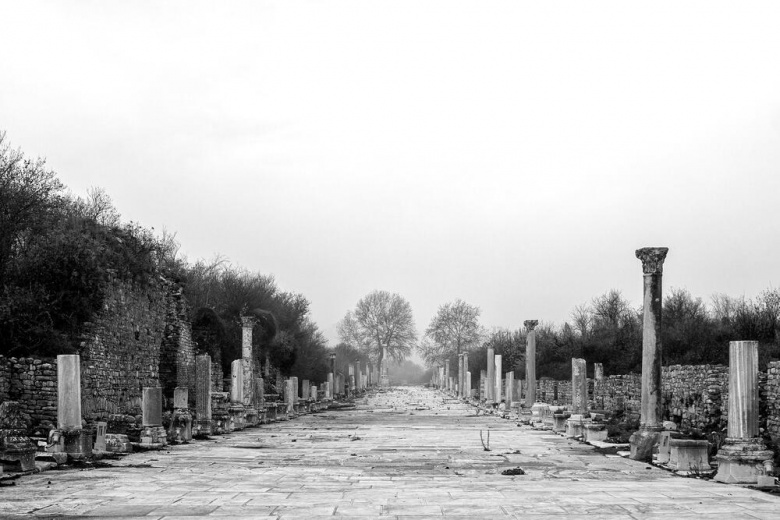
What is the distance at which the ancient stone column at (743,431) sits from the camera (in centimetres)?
1272

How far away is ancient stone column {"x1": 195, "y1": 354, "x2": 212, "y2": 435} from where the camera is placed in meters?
23.0

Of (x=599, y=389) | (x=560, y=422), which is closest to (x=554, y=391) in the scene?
(x=599, y=389)

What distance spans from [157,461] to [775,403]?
40.0 feet

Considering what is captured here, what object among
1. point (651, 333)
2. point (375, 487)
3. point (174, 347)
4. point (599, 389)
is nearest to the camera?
point (375, 487)

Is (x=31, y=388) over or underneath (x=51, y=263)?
underneath

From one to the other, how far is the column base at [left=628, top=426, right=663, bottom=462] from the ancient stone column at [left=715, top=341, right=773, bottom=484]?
3.21 m

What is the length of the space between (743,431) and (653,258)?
5.25 metres

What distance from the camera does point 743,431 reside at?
13.1 m

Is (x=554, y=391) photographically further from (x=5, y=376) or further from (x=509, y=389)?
(x=5, y=376)

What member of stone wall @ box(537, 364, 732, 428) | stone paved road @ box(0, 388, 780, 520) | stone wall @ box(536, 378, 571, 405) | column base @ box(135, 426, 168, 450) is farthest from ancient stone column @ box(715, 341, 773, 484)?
stone wall @ box(536, 378, 571, 405)

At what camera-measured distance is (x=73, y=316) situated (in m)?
21.5

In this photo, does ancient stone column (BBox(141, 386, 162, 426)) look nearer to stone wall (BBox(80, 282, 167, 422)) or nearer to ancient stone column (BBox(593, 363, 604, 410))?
stone wall (BBox(80, 282, 167, 422))

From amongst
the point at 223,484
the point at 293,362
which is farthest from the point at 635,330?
the point at 223,484

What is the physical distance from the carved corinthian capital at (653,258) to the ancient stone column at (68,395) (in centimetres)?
1151
